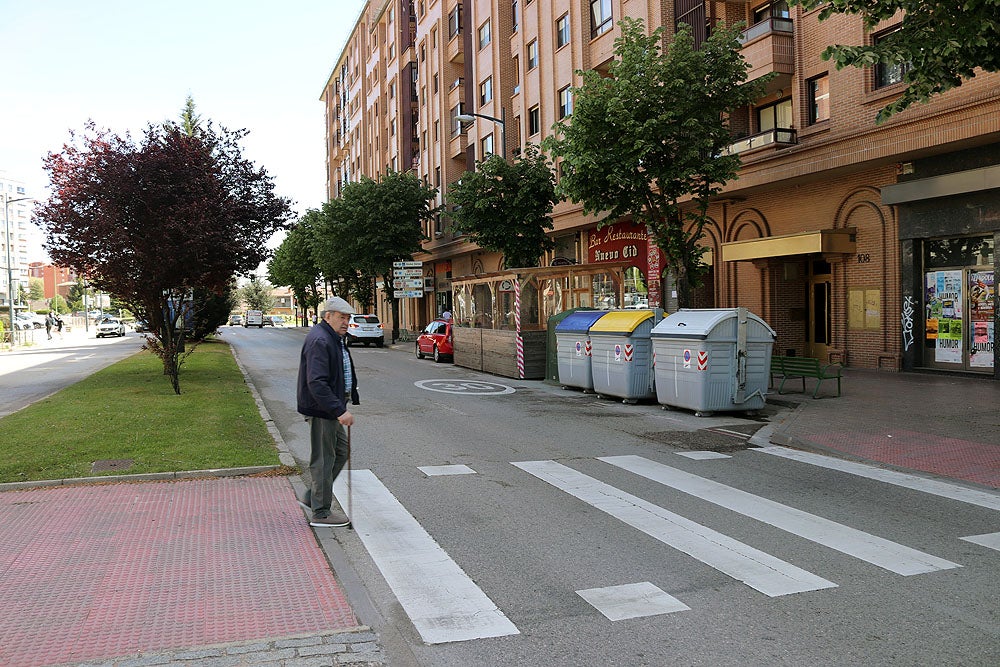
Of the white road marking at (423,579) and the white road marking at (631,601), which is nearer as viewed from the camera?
the white road marking at (423,579)

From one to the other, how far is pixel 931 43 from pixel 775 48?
11375 mm

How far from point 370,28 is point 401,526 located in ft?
187

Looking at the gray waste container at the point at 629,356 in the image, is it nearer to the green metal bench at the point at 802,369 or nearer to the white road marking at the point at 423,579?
the green metal bench at the point at 802,369

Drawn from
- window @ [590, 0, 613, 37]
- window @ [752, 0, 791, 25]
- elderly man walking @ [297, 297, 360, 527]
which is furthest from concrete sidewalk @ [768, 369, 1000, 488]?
window @ [590, 0, 613, 37]

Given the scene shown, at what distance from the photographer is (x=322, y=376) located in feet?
19.2

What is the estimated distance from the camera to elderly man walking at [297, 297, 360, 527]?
5.85 meters

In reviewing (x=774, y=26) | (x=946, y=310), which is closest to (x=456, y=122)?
(x=774, y=26)

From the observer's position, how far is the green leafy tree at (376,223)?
38.5m

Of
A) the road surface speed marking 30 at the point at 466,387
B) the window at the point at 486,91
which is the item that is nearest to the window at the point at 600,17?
the window at the point at 486,91

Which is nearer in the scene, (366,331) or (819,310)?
(819,310)

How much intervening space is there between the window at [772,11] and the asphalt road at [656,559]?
14.4 meters

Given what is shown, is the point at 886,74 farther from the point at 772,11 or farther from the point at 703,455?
the point at 703,455

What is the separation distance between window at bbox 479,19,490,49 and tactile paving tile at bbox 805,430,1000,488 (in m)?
29.3

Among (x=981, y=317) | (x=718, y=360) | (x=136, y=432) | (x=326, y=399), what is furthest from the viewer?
(x=981, y=317)
